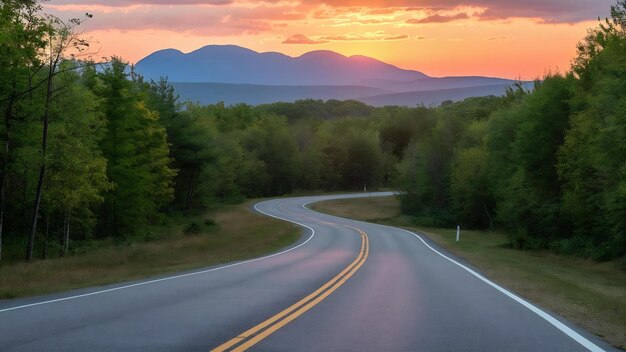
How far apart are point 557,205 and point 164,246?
26978 mm

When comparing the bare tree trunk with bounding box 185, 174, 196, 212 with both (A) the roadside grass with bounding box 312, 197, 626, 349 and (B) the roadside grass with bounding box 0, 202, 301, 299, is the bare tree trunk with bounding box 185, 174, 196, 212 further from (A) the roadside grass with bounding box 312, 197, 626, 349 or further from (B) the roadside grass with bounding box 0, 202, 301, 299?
(A) the roadside grass with bounding box 312, 197, 626, 349

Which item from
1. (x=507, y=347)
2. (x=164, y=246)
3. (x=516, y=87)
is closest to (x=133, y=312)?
(x=507, y=347)

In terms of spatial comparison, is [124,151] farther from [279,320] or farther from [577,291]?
[279,320]

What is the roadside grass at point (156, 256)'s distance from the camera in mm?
16641

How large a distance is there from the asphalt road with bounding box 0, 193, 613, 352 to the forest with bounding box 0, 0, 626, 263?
10.5 meters

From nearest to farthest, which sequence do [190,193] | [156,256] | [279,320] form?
[279,320] → [156,256] → [190,193]

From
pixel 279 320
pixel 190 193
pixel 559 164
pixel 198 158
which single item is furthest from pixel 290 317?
pixel 190 193

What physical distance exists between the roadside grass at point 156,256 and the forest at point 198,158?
4.21 m

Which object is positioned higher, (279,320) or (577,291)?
(279,320)

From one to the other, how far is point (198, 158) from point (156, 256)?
130 feet

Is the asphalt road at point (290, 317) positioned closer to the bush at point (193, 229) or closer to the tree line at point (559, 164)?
the tree line at point (559, 164)

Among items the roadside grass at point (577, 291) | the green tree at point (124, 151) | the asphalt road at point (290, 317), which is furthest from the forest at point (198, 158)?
the asphalt road at point (290, 317)

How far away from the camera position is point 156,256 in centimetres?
2827

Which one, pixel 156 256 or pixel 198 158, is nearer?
pixel 156 256
